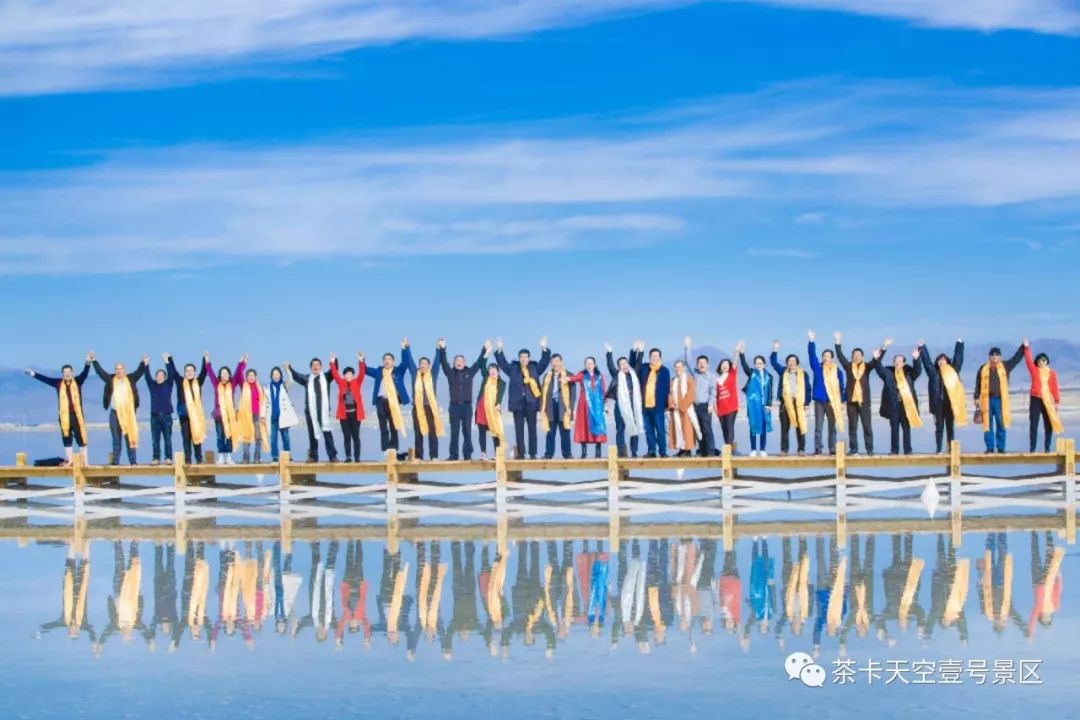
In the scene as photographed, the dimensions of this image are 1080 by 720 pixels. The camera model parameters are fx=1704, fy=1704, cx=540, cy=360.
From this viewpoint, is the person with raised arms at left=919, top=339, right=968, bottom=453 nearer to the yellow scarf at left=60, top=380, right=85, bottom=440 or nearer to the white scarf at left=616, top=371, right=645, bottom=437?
the white scarf at left=616, top=371, right=645, bottom=437

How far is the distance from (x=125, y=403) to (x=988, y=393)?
13.2 metres

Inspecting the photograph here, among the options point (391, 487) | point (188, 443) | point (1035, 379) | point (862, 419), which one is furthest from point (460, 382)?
point (1035, 379)

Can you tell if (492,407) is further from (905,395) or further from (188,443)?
(905,395)

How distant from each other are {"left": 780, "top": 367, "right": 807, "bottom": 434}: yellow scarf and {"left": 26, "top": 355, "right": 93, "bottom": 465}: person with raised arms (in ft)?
35.3

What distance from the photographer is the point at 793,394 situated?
1001 inches

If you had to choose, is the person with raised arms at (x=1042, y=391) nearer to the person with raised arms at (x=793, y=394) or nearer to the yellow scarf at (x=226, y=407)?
the person with raised arms at (x=793, y=394)

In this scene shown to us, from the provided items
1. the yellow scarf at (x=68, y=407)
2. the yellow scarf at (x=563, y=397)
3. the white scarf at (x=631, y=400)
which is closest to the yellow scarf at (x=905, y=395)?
the white scarf at (x=631, y=400)

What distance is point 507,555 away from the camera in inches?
834

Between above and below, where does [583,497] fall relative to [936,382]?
below

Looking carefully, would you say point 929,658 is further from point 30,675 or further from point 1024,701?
point 30,675

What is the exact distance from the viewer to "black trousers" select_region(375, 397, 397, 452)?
2602 centimetres

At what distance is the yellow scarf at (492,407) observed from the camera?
2586 centimetres

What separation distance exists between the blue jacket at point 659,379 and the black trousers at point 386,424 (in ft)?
12.7

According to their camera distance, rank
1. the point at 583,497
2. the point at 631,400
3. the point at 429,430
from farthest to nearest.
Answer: the point at 583,497
the point at 429,430
the point at 631,400
